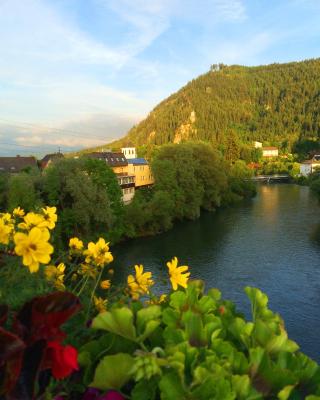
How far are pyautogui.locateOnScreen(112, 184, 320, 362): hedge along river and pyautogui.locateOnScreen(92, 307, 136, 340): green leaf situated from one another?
797cm

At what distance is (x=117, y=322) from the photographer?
149 centimetres

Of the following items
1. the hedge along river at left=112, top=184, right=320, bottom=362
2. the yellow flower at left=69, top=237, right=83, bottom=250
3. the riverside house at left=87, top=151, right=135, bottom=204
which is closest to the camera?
the yellow flower at left=69, top=237, right=83, bottom=250

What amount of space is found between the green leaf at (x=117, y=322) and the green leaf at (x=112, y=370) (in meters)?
0.11

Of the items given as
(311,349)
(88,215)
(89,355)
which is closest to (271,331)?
(89,355)

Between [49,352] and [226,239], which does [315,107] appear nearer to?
[226,239]

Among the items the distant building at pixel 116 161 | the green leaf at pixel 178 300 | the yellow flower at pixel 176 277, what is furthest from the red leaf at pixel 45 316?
the distant building at pixel 116 161

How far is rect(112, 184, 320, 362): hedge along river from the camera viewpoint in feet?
48.9

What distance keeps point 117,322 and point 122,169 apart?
1648 inches

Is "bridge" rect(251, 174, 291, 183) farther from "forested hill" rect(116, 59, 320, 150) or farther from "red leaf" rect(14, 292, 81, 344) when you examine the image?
"red leaf" rect(14, 292, 81, 344)

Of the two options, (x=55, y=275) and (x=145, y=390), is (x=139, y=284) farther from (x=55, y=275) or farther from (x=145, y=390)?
(x=145, y=390)

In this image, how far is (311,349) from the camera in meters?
12.1

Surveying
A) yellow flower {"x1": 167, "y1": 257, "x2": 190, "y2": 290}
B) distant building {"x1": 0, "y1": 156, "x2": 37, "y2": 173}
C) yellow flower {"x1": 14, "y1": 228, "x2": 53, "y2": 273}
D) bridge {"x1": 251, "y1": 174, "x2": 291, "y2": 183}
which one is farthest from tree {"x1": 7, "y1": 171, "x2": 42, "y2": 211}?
bridge {"x1": 251, "y1": 174, "x2": 291, "y2": 183}

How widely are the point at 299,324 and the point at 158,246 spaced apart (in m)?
Result: 12.6

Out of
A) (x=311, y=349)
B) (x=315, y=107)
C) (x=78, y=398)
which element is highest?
(x=315, y=107)
